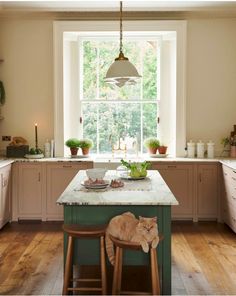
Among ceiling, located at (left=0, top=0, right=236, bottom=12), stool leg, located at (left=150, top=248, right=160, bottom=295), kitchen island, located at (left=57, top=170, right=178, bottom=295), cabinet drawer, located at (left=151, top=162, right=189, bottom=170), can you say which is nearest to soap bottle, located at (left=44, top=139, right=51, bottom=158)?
cabinet drawer, located at (left=151, top=162, right=189, bottom=170)

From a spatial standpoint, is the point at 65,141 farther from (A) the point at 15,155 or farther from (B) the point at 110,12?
(B) the point at 110,12

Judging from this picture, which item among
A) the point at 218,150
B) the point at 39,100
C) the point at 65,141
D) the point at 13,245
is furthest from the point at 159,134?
the point at 13,245

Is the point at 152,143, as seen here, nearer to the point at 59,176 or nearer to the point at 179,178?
the point at 179,178

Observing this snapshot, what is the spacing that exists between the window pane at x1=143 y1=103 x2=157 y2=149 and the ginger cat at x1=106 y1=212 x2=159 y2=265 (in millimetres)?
3503

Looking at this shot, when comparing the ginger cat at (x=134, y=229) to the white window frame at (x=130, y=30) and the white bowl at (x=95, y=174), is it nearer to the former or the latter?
the white bowl at (x=95, y=174)

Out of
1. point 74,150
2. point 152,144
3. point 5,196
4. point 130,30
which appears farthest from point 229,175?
point 5,196

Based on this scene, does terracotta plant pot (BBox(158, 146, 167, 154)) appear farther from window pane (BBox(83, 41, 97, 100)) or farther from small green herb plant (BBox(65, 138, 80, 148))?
window pane (BBox(83, 41, 97, 100))

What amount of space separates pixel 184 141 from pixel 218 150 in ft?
1.79

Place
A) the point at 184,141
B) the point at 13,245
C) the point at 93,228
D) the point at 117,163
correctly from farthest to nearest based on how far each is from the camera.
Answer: the point at 184,141, the point at 117,163, the point at 13,245, the point at 93,228

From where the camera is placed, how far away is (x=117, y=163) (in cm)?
573

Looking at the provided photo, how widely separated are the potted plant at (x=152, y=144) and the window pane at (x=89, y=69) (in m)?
1.12

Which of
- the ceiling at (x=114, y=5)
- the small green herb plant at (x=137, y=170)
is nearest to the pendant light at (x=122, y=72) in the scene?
the small green herb plant at (x=137, y=170)

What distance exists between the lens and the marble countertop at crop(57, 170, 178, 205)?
3.05 meters

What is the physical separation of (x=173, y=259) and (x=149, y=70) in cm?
318
